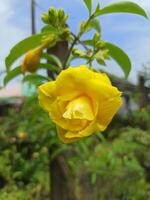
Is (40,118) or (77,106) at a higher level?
(77,106)

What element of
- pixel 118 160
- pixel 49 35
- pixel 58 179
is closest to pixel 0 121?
pixel 118 160

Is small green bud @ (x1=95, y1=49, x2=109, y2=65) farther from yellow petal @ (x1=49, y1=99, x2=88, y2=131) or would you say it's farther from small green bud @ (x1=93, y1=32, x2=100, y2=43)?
yellow petal @ (x1=49, y1=99, x2=88, y2=131)

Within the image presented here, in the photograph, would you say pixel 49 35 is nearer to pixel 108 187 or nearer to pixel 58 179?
pixel 58 179

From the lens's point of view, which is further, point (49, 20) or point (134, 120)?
point (134, 120)

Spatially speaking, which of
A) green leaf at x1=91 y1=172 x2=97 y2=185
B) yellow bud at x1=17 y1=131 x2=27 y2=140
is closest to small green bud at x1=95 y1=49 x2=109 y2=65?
green leaf at x1=91 y1=172 x2=97 y2=185

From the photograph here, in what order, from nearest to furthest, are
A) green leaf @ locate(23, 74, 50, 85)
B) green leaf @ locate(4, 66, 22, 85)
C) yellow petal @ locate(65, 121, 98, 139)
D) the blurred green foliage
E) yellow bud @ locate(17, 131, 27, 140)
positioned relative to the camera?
yellow petal @ locate(65, 121, 98, 139) → green leaf @ locate(4, 66, 22, 85) → green leaf @ locate(23, 74, 50, 85) → the blurred green foliage → yellow bud @ locate(17, 131, 27, 140)
